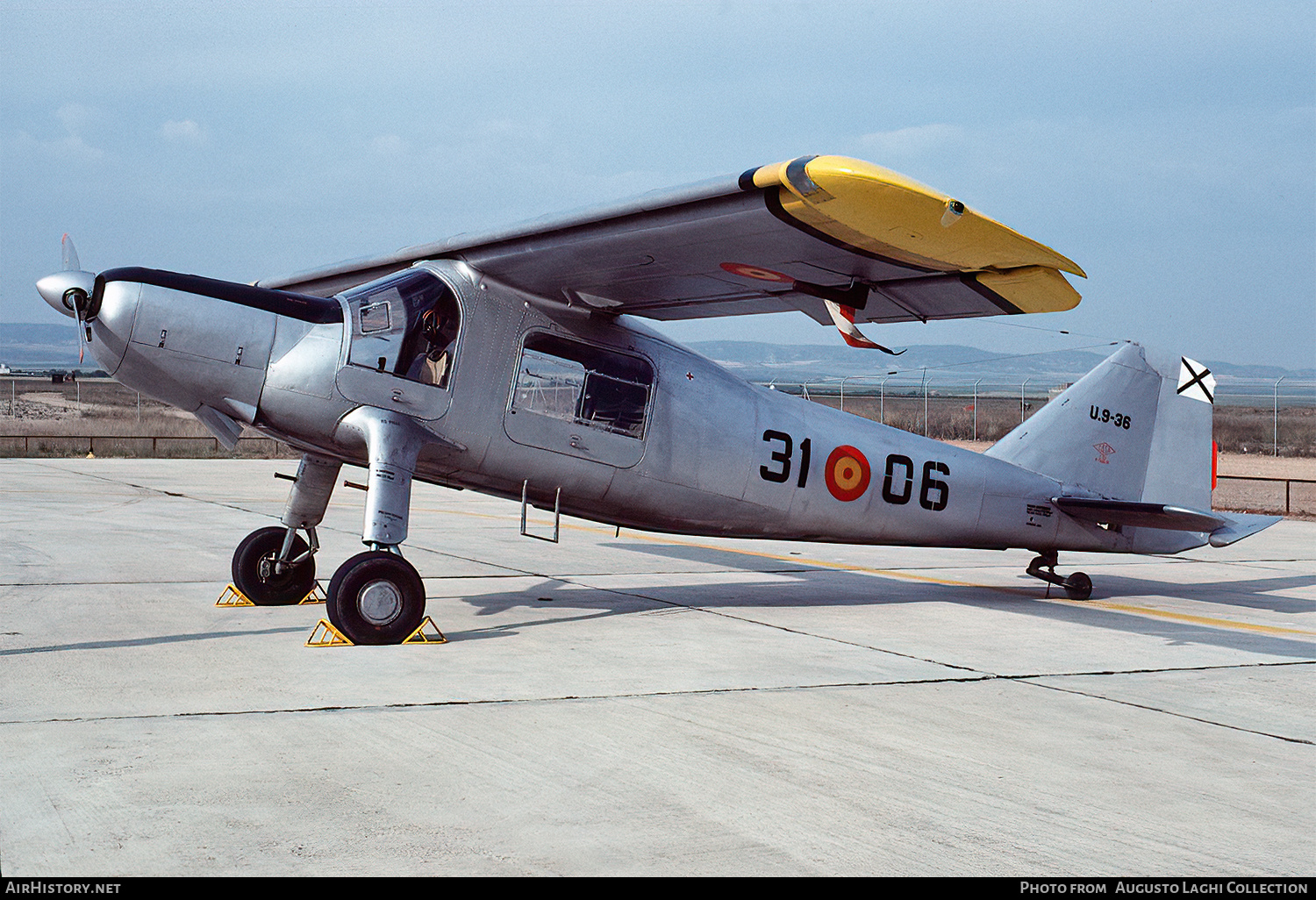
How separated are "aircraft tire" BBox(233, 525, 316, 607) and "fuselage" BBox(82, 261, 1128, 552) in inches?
44.0

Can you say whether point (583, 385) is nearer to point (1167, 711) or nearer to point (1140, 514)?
point (1167, 711)

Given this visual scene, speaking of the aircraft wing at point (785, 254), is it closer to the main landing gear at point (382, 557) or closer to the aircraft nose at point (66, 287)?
the main landing gear at point (382, 557)

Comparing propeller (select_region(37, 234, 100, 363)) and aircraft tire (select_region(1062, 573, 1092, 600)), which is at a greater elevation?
propeller (select_region(37, 234, 100, 363))

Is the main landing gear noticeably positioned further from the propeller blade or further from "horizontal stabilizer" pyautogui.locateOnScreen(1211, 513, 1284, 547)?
"horizontal stabilizer" pyautogui.locateOnScreen(1211, 513, 1284, 547)

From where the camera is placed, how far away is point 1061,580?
39.8ft

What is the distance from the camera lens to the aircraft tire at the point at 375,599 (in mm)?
8000

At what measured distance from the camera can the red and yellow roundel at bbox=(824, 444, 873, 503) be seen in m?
10.8

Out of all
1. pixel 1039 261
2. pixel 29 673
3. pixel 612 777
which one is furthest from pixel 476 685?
pixel 1039 261

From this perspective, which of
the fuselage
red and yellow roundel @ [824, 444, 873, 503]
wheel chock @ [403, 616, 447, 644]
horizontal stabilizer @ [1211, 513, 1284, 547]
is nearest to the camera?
wheel chock @ [403, 616, 447, 644]

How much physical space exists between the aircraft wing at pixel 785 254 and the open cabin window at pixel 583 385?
0.42 metres

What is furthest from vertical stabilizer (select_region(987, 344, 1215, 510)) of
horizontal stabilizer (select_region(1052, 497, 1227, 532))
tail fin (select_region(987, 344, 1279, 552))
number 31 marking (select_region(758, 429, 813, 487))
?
number 31 marking (select_region(758, 429, 813, 487))

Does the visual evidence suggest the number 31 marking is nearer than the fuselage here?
No

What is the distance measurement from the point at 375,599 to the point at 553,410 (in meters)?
2.17
